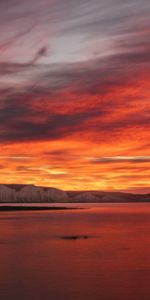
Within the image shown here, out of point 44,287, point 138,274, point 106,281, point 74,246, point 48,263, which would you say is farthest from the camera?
point 74,246

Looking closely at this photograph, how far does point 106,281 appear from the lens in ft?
110

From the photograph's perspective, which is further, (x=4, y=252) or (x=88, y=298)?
(x=4, y=252)

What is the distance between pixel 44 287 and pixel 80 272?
6.46 metres

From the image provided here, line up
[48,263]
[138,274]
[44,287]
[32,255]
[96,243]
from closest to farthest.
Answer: [44,287] → [138,274] → [48,263] → [32,255] → [96,243]

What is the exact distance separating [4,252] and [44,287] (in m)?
19.0

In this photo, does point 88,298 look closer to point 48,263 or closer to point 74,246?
point 48,263

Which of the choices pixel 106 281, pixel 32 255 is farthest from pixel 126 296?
pixel 32 255

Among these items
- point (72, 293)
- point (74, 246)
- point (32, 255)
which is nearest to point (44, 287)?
point (72, 293)

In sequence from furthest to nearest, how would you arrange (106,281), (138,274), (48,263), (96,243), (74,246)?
(96,243) → (74,246) → (48,263) → (138,274) → (106,281)

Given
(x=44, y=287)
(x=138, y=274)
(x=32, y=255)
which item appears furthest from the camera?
(x=32, y=255)

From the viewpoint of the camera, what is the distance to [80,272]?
123 ft

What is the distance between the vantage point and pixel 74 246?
54312 millimetres

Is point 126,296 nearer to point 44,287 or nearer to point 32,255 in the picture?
point 44,287

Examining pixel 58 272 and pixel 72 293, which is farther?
pixel 58 272
